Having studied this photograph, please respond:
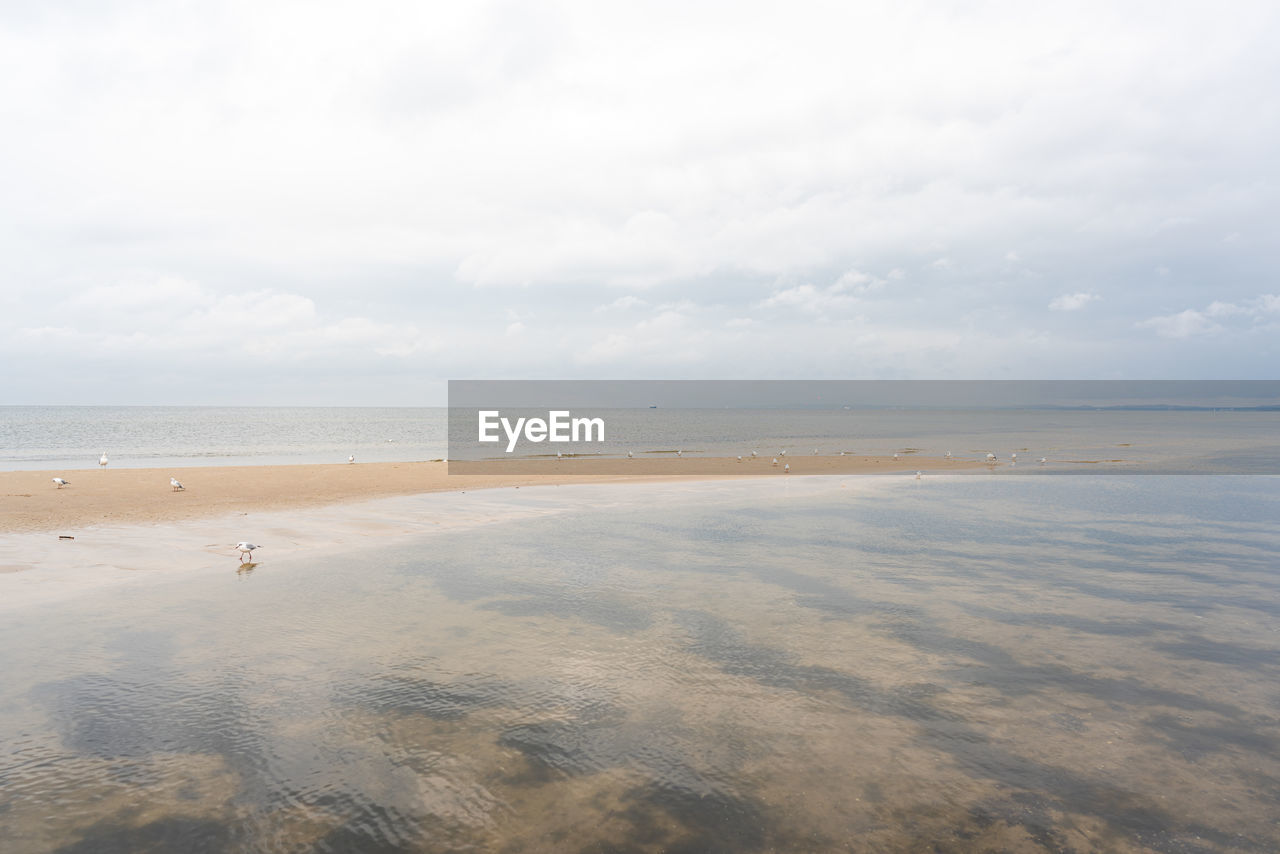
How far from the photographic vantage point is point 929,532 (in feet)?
84.1

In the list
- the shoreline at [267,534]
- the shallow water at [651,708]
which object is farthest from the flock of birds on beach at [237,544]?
the shallow water at [651,708]

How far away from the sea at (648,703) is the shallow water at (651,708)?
0.18ft

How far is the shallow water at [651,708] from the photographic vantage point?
766cm

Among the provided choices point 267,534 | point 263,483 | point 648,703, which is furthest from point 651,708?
point 263,483

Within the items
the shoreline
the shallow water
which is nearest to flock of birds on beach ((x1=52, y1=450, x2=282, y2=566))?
the shoreline

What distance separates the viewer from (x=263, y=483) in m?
37.3

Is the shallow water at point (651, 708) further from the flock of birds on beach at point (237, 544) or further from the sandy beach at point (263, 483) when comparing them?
the sandy beach at point (263, 483)

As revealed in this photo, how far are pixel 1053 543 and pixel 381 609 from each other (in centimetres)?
2183

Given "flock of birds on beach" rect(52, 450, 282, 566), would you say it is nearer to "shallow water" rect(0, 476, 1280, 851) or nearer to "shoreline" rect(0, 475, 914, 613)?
"shoreline" rect(0, 475, 914, 613)

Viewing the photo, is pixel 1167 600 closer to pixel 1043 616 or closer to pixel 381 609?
pixel 1043 616

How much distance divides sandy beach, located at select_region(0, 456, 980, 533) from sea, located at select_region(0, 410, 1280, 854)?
31.0 ft

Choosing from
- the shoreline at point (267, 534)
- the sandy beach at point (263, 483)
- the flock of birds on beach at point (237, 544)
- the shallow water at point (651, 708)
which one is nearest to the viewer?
the shallow water at point (651, 708)

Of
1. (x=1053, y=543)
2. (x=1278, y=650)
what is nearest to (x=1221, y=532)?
(x=1053, y=543)

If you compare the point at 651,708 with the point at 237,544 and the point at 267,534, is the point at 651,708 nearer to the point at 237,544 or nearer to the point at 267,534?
the point at 237,544
